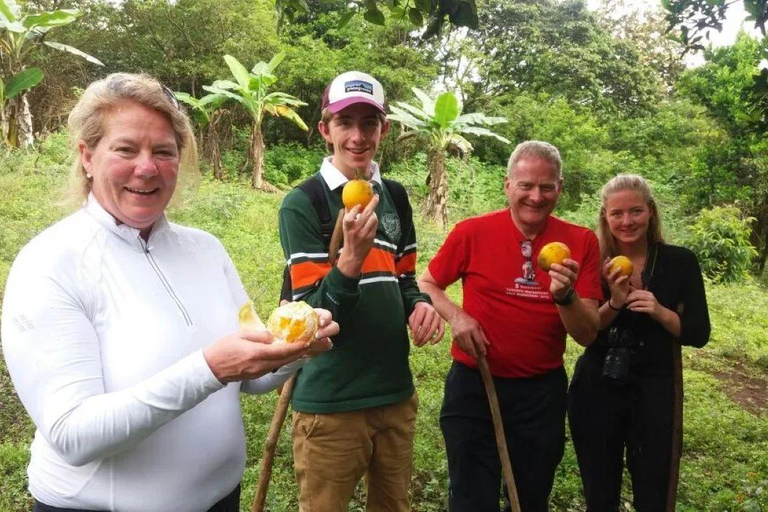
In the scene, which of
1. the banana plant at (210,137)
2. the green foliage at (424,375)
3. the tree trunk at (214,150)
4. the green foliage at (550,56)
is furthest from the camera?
the green foliage at (550,56)

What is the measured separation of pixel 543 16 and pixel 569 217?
8238 mm

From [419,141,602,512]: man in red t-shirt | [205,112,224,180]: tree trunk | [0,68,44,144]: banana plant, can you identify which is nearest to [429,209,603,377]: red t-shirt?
[419,141,602,512]: man in red t-shirt

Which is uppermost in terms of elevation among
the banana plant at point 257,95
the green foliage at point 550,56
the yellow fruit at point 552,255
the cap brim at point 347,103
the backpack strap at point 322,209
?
the green foliage at point 550,56

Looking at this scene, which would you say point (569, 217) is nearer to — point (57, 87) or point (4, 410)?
point (4, 410)

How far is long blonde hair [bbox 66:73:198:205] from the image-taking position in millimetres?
1441

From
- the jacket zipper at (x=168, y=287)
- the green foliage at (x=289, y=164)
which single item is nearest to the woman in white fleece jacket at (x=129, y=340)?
the jacket zipper at (x=168, y=287)

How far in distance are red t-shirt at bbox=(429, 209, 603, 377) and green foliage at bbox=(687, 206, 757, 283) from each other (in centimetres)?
900

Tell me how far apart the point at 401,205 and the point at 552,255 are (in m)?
0.61

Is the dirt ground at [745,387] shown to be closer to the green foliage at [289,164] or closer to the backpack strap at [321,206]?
the backpack strap at [321,206]

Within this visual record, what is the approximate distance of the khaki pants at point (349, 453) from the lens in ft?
7.11

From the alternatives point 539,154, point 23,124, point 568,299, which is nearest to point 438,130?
point 23,124

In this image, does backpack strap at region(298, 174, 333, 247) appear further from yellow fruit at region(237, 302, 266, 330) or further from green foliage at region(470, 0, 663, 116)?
green foliage at region(470, 0, 663, 116)

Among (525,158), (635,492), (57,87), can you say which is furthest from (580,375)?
(57,87)

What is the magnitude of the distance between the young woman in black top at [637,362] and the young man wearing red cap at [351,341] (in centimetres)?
93
